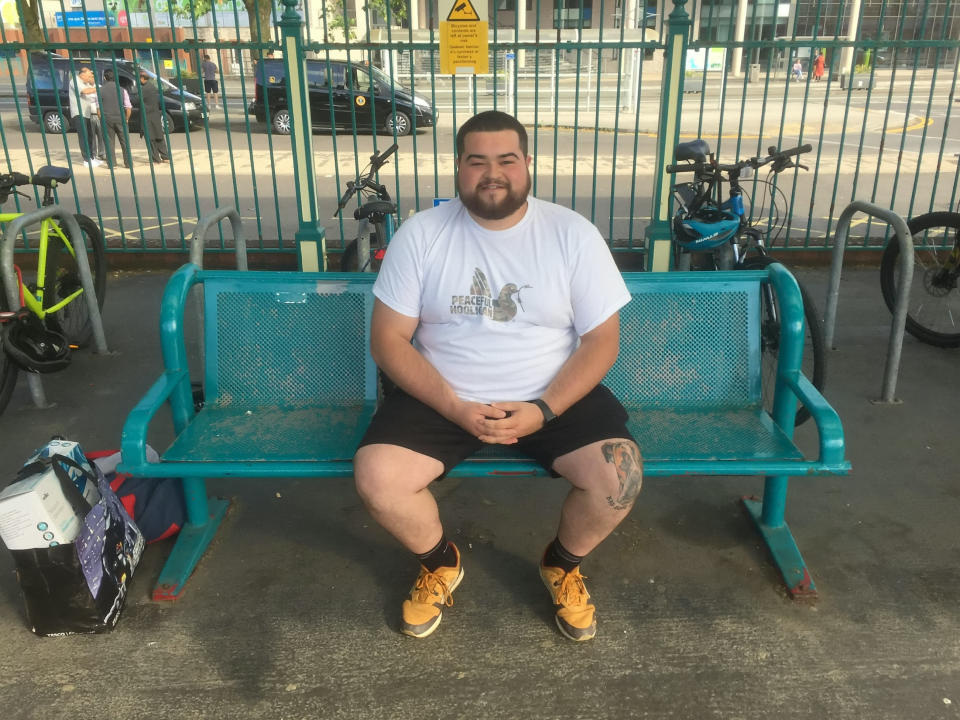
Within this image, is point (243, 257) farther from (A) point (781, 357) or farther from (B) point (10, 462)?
(A) point (781, 357)

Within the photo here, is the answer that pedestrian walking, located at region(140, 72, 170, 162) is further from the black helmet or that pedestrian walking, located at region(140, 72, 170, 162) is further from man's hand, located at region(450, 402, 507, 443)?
man's hand, located at region(450, 402, 507, 443)

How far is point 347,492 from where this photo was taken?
343 centimetres

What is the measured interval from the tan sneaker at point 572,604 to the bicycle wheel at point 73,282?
325 centimetres

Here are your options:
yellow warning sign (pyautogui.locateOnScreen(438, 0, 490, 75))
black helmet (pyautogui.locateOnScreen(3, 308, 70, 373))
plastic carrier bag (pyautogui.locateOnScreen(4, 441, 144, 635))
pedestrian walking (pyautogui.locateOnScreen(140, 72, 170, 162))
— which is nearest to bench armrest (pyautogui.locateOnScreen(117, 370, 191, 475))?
plastic carrier bag (pyautogui.locateOnScreen(4, 441, 144, 635))

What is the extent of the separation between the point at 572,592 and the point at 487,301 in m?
0.98

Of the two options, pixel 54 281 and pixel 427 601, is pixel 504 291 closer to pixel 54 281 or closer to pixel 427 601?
pixel 427 601

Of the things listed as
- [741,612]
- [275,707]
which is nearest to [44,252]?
[275,707]

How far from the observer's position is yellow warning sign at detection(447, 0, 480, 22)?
15.0ft

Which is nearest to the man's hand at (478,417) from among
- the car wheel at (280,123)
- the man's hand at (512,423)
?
the man's hand at (512,423)

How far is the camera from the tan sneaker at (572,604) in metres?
2.53

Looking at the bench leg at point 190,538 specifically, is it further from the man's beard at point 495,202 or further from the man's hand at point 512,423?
the man's beard at point 495,202

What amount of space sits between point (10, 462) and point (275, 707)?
6.94 ft

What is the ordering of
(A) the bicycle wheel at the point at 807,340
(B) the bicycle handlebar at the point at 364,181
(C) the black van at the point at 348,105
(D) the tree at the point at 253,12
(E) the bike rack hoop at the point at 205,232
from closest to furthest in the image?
(E) the bike rack hoop at the point at 205,232, (A) the bicycle wheel at the point at 807,340, (B) the bicycle handlebar at the point at 364,181, (D) the tree at the point at 253,12, (C) the black van at the point at 348,105

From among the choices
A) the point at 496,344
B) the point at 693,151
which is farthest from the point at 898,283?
the point at 496,344
